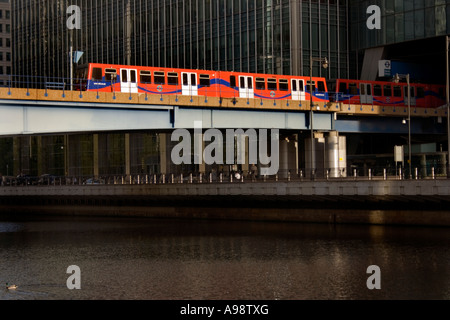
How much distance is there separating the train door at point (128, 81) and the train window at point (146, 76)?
0.72 metres

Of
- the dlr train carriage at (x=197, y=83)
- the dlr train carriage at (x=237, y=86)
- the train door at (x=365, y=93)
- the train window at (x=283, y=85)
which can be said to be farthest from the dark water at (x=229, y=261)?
the train door at (x=365, y=93)

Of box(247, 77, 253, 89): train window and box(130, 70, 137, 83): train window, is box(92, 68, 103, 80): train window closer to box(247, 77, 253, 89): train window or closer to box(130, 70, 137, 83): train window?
box(130, 70, 137, 83): train window

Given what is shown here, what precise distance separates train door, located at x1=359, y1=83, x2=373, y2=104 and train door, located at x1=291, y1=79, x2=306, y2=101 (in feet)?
24.9

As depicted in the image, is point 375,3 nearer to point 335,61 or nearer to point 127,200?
point 335,61

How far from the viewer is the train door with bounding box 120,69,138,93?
196ft

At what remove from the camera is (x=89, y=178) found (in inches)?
3241

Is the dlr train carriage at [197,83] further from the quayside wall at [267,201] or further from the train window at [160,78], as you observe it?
the quayside wall at [267,201]

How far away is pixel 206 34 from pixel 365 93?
2639cm

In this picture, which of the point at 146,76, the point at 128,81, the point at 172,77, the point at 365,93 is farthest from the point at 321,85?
the point at 128,81

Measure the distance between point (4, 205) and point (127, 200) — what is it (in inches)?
752

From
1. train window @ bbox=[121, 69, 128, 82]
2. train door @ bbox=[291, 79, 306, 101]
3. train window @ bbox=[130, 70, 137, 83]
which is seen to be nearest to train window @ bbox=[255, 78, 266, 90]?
train door @ bbox=[291, 79, 306, 101]

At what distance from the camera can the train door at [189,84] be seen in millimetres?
62725

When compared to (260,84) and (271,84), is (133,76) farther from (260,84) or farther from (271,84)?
(271,84)
